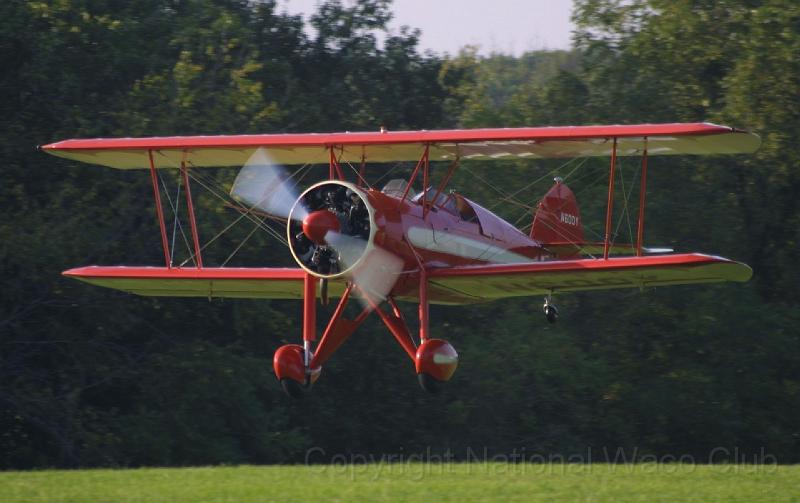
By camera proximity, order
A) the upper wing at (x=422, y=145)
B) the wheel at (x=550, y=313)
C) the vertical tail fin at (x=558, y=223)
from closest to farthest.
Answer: the upper wing at (x=422, y=145), the wheel at (x=550, y=313), the vertical tail fin at (x=558, y=223)

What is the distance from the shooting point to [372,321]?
2162cm

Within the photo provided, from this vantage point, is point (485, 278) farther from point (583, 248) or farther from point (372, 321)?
point (372, 321)

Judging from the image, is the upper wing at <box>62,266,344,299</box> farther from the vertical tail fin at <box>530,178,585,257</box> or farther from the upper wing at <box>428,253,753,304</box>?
the vertical tail fin at <box>530,178,585,257</box>

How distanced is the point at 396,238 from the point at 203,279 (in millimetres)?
2182

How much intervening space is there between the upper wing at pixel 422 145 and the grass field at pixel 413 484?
2.83 meters

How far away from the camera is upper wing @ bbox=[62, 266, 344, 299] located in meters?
11.7

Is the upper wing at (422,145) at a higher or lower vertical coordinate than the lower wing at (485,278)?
higher

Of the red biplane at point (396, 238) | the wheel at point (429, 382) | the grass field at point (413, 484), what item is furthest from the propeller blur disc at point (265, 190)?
the grass field at point (413, 484)

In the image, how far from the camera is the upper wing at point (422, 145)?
10539mm

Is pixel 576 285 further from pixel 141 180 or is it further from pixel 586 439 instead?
pixel 586 439

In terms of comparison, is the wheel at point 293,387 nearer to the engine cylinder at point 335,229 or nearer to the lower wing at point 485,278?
the engine cylinder at point 335,229

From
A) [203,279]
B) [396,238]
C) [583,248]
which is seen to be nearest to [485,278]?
[396,238]

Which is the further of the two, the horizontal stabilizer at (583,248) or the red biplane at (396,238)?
the horizontal stabilizer at (583,248)

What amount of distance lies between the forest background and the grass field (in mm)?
7676
